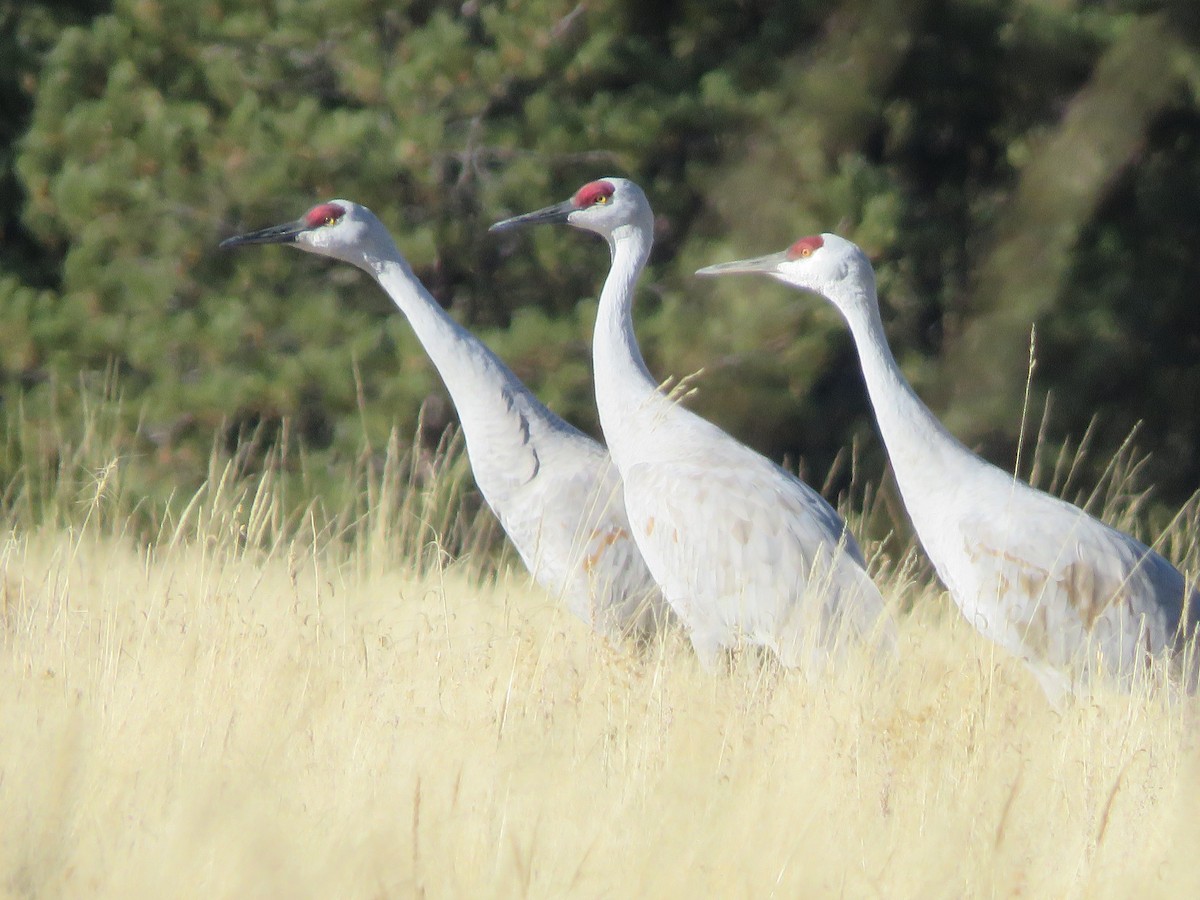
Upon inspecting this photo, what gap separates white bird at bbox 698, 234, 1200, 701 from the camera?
155 inches

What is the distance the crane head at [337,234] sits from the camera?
16.4 feet

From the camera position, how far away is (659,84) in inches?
288

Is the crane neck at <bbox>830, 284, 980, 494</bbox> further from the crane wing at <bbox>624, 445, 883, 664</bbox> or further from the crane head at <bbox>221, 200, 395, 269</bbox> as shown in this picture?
the crane head at <bbox>221, 200, 395, 269</bbox>

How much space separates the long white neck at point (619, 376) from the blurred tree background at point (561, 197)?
2.04 m

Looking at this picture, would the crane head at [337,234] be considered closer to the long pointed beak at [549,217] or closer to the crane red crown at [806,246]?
the long pointed beak at [549,217]

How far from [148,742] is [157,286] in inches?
186

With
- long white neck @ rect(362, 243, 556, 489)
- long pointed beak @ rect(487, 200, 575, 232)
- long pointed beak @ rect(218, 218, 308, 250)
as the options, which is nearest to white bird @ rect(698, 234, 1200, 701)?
long white neck @ rect(362, 243, 556, 489)

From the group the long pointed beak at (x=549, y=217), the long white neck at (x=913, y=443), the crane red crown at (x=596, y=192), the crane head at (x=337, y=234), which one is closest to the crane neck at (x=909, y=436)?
the long white neck at (x=913, y=443)

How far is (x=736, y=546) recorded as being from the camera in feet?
13.6

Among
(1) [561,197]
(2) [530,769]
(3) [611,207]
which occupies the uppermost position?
(3) [611,207]

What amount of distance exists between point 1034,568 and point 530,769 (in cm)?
168

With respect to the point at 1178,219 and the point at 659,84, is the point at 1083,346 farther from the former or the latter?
the point at 659,84

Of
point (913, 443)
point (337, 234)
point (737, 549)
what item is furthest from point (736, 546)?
point (337, 234)

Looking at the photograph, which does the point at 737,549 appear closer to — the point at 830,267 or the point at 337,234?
the point at 830,267
